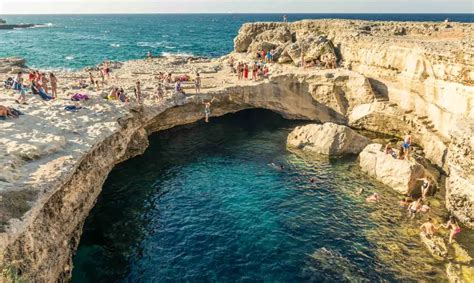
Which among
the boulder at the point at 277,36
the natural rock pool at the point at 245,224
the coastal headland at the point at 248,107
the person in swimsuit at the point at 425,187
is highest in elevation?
the boulder at the point at 277,36

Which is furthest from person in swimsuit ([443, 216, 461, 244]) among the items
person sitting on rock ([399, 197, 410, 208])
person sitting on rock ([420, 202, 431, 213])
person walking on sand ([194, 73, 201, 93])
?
person walking on sand ([194, 73, 201, 93])

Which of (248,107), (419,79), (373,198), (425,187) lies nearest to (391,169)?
(425,187)

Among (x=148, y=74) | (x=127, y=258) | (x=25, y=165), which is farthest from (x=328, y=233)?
(x=148, y=74)

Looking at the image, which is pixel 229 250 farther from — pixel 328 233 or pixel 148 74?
pixel 148 74

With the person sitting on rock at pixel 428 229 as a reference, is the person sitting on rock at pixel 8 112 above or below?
above

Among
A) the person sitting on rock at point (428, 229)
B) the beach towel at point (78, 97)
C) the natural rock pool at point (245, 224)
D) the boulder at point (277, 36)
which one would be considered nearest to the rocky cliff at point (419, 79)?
the person sitting on rock at point (428, 229)

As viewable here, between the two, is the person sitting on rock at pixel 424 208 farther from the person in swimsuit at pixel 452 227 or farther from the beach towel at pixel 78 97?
the beach towel at pixel 78 97

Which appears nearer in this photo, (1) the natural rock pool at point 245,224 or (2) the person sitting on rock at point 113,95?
(1) the natural rock pool at point 245,224
